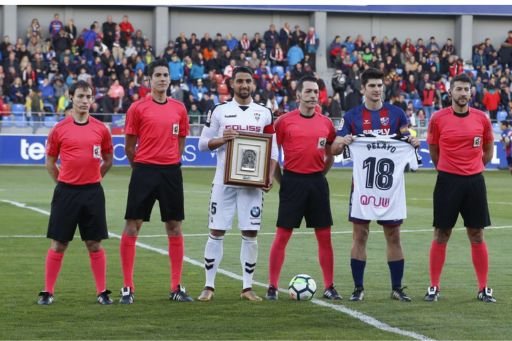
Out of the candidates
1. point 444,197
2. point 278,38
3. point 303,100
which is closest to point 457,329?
point 444,197

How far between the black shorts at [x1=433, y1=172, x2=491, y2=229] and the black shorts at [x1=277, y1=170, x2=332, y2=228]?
43.1 inches

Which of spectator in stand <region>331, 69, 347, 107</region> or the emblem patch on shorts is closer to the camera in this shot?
the emblem patch on shorts

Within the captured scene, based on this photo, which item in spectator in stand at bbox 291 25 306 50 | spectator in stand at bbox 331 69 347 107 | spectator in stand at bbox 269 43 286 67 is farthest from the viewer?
spectator in stand at bbox 291 25 306 50

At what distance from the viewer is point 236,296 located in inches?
437

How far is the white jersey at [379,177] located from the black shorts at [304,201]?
311mm

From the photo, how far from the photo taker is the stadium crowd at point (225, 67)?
39.2m

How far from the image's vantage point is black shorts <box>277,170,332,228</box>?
11094 mm

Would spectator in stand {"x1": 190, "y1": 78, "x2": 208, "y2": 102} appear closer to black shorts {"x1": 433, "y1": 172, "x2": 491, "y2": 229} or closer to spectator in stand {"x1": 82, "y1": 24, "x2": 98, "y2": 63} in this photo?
spectator in stand {"x1": 82, "y1": 24, "x2": 98, "y2": 63}

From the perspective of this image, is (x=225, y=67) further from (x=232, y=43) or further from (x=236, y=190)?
(x=236, y=190)

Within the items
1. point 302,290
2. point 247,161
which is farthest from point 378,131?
point 302,290

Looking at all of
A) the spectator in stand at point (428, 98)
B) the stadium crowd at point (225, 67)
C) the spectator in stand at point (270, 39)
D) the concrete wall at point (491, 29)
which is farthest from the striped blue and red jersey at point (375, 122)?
the concrete wall at point (491, 29)

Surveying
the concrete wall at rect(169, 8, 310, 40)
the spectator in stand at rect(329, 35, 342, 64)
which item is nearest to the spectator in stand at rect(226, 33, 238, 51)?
the concrete wall at rect(169, 8, 310, 40)

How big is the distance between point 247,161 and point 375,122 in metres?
1.28

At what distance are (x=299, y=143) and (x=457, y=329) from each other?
8.84 feet
